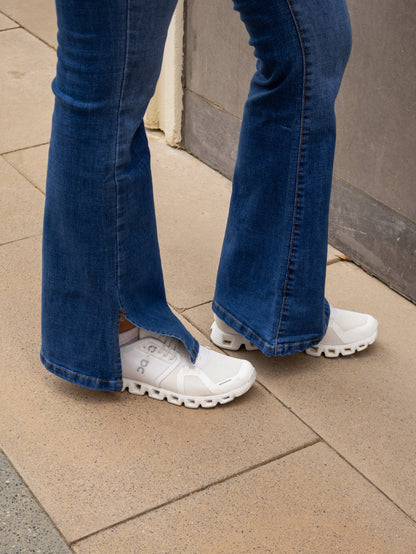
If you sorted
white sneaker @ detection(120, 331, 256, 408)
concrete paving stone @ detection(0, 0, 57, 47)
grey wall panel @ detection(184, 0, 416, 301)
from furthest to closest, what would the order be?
concrete paving stone @ detection(0, 0, 57, 47) → grey wall panel @ detection(184, 0, 416, 301) → white sneaker @ detection(120, 331, 256, 408)

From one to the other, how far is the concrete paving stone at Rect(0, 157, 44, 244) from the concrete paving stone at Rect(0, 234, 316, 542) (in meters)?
0.57

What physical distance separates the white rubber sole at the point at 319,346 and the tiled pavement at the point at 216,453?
0.07 feet

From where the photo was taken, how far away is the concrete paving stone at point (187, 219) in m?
2.25

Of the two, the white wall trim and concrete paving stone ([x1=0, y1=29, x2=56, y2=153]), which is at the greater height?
the white wall trim

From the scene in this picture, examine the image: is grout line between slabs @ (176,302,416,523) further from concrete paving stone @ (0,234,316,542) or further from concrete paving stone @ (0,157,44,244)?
concrete paving stone @ (0,157,44,244)

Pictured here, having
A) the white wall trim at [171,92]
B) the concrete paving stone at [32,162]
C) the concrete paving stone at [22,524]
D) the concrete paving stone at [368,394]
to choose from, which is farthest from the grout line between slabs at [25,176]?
the concrete paving stone at [22,524]

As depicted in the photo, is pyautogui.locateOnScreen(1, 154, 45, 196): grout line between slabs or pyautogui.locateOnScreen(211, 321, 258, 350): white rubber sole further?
pyautogui.locateOnScreen(1, 154, 45, 196): grout line between slabs

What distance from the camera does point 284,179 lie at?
5.71 ft

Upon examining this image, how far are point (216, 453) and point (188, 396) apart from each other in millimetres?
166

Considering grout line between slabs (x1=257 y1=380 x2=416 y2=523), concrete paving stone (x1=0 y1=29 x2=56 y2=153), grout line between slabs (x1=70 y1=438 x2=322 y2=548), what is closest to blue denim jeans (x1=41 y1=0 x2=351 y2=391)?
grout line between slabs (x1=257 y1=380 x2=416 y2=523)

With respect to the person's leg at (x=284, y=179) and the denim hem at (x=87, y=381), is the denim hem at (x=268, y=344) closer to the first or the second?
the person's leg at (x=284, y=179)

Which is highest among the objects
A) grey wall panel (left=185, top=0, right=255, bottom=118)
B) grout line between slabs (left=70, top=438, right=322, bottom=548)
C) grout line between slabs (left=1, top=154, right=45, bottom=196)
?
grey wall panel (left=185, top=0, right=255, bottom=118)

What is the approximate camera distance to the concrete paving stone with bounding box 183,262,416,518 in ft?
5.49

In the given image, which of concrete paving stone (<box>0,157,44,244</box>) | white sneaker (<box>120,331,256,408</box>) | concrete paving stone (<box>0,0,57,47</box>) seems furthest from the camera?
concrete paving stone (<box>0,0,57,47</box>)
